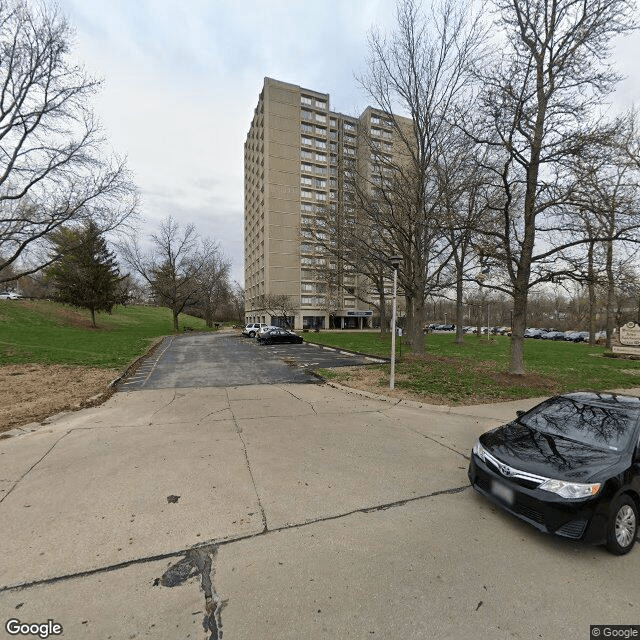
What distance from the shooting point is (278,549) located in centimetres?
297

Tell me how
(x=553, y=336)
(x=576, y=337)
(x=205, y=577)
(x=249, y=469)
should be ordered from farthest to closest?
(x=553, y=336)
(x=576, y=337)
(x=249, y=469)
(x=205, y=577)

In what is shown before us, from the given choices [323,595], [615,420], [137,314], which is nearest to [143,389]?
[323,595]

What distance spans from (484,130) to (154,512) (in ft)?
40.0

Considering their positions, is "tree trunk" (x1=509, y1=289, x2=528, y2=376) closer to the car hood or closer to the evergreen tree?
the car hood

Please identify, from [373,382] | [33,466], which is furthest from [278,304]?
[33,466]

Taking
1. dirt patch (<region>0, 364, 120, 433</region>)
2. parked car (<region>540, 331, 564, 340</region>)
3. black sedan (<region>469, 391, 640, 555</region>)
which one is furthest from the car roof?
parked car (<region>540, 331, 564, 340</region>)

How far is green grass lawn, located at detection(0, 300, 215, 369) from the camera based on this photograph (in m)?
14.2

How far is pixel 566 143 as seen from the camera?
882 cm

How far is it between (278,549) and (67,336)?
28.7 meters

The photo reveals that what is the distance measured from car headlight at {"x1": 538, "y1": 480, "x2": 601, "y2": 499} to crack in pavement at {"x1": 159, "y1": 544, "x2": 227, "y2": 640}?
3.23m

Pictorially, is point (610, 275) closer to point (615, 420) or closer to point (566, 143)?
point (566, 143)

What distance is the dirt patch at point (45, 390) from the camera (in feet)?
22.9

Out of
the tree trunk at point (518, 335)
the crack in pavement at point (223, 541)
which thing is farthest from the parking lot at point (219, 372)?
the crack in pavement at point (223, 541)

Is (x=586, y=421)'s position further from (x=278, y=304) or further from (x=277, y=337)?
(x=278, y=304)
